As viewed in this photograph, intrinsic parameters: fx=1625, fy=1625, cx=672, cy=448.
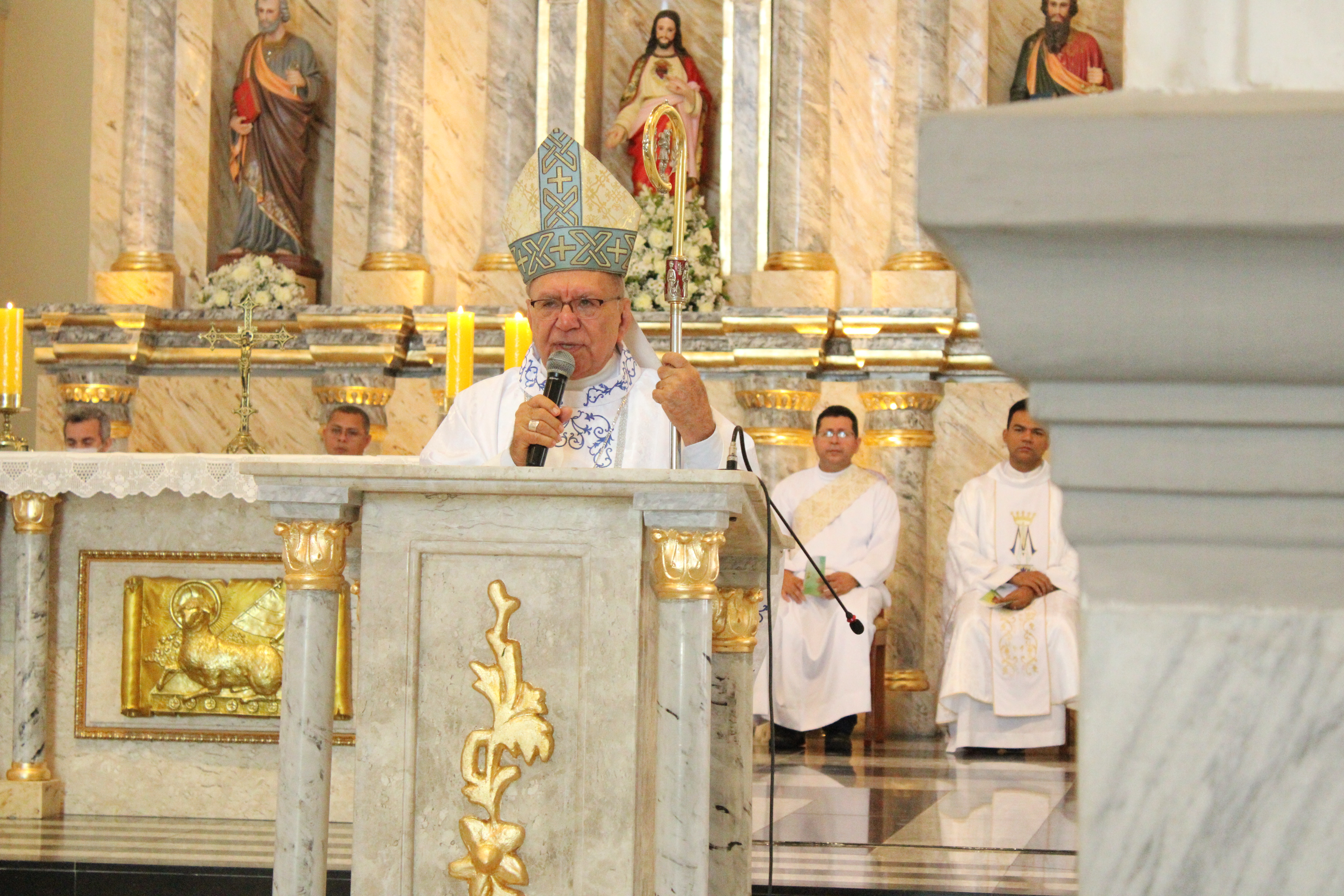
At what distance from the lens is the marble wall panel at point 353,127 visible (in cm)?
1019

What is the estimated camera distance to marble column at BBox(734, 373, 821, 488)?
889 centimetres

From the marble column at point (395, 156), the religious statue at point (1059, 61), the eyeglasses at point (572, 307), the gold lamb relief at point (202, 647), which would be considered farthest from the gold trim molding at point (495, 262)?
the eyeglasses at point (572, 307)

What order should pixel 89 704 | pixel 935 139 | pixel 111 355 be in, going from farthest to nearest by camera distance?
pixel 111 355 < pixel 89 704 < pixel 935 139

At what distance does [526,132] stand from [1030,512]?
12.2 ft

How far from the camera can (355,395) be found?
371 inches

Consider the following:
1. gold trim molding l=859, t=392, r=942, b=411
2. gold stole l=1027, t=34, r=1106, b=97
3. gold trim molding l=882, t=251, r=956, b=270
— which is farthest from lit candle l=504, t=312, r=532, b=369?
gold stole l=1027, t=34, r=1106, b=97

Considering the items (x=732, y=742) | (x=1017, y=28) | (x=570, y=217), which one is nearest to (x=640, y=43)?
(x=1017, y=28)

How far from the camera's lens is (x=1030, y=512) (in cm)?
845

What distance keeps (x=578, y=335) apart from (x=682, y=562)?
4.00 feet

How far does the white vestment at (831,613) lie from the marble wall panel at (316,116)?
3838 mm

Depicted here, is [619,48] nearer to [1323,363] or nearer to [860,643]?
[860,643]

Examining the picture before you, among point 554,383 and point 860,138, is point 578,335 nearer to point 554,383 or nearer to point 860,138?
point 554,383

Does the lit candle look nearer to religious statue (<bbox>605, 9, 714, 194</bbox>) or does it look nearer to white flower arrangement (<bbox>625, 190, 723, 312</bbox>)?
white flower arrangement (<bbox>625, 190, 723, 312</bbox>)

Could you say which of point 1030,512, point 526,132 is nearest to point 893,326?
point 1030,512
